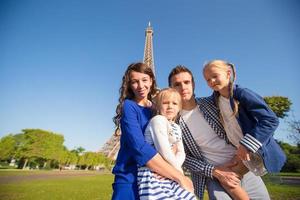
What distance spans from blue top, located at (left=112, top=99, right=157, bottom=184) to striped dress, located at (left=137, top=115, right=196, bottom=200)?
0.06 meters

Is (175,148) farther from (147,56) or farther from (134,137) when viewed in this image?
(147,56)

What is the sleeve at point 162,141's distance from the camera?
177 centimetres

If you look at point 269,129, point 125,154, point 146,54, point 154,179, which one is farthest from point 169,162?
point 146,54

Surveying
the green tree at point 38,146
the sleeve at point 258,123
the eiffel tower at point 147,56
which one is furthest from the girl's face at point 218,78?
the green tree at point 38,146

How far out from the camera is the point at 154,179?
5.53ft

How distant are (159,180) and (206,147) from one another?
0.73 meters

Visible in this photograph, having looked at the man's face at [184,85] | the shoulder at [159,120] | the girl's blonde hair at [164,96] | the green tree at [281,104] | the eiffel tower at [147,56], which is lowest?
the shoulder at [159,120]

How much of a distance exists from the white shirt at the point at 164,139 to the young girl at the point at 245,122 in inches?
19.4

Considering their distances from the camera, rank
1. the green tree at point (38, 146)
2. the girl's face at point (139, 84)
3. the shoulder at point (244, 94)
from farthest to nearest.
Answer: the green tree at point (38, 146) → the girl's face at point (139, 84) → the shoulder at point (244, 94)

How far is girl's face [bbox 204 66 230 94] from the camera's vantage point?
2.12 metres

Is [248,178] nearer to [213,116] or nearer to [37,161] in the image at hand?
[213,116]

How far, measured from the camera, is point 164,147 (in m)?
1.77

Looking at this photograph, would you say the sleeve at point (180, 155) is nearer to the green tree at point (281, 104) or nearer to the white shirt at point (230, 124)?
the white shirt at point (230, 124)

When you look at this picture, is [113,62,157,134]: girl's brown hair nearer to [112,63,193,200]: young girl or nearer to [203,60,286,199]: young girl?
[112,63,193,200]: young girl
